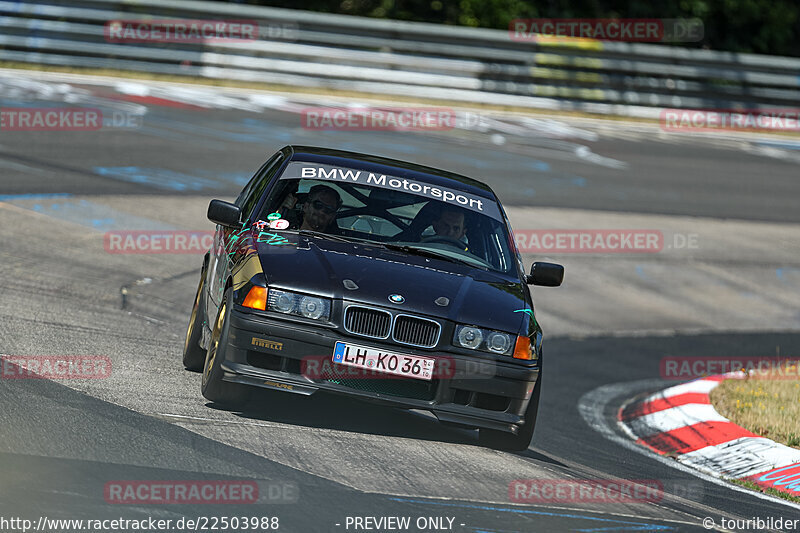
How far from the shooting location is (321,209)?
7.61m

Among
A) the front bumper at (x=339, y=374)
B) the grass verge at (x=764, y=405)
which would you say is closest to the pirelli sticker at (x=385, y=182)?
the front bumper at (x=339, y=374)

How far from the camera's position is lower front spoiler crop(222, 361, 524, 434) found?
20.9 feet

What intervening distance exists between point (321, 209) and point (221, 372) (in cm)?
151

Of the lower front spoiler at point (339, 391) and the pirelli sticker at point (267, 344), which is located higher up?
the pirelli sticker at point (267, 344)

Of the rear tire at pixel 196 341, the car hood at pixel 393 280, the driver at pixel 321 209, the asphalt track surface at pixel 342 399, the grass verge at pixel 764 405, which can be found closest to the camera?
the asphalt track surface at pixel 342 399

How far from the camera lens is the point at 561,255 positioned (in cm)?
1488

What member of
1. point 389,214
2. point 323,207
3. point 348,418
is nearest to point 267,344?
point 348,418

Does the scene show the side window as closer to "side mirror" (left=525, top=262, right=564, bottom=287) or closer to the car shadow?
the car shadow

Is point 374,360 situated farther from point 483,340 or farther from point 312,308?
point 483,340

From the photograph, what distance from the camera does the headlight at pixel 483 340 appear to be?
21.3 ft

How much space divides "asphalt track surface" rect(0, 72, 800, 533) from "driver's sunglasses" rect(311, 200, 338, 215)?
121 cm

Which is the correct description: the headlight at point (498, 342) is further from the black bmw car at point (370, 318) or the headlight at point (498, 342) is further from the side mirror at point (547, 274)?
the side mirror at point (547, 274)

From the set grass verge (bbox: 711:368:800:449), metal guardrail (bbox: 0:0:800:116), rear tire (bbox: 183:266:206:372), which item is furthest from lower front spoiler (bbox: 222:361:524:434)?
metal guardrail (bbox: 0:0:800:116)

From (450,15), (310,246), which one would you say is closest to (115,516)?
(310,246)
